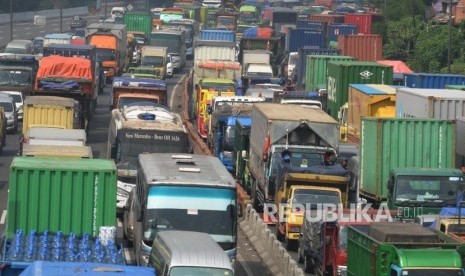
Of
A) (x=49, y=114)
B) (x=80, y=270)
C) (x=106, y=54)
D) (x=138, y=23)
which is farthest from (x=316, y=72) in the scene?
(x=80, y=270)

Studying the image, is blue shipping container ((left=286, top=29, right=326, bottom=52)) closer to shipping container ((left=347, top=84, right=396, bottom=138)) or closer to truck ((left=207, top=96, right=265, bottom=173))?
truck ((left=207, top=96, right=265, bottom=173))

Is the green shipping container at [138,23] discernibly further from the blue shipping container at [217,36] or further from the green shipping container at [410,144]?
the green shipping container at [410,144]

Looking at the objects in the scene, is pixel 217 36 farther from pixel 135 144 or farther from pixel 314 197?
pixel 314 197

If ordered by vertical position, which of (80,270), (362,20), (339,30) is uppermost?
(362,20)

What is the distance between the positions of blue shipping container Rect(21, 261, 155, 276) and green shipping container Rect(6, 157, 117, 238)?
6.05 meters

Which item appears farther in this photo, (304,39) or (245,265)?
(304,39)

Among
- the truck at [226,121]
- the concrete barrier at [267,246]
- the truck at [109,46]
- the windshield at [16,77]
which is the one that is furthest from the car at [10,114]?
the truck at [109,46]

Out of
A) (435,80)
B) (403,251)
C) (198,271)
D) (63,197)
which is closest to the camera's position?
(198,271)

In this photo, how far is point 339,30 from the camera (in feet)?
288

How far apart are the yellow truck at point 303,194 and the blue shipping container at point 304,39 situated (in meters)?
51.1

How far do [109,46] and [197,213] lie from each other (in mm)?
51854

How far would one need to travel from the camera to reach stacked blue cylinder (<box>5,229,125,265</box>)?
59.3 ft

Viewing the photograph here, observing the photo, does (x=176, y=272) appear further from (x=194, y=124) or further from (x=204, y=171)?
(x=194, y=124)

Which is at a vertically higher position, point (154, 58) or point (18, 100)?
point (154, 58)
